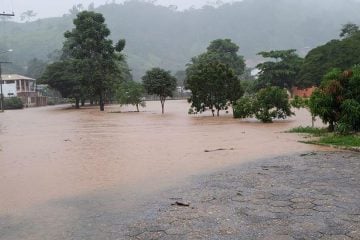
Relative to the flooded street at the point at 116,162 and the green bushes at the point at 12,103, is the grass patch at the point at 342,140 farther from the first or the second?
the green bushes at the point at 12,103

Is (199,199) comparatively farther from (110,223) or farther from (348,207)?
(348,207)

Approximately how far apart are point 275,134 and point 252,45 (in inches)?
6654

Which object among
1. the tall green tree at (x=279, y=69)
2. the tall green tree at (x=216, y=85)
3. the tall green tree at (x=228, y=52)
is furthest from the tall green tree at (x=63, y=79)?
the tall green tree at (x=216, y=85)

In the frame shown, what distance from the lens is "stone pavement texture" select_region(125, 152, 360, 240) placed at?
534 cm

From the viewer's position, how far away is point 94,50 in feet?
148

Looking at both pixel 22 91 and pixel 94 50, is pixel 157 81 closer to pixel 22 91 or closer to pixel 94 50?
pixel 94 50

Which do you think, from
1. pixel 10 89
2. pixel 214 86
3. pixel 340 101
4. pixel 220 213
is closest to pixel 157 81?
pixel 214 86

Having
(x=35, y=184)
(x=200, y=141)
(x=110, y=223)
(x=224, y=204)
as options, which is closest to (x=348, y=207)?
(x=224, y=204)

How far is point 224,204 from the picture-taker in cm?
663

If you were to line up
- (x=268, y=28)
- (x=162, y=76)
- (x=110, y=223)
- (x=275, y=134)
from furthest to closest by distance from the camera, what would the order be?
(x=268, y=28) → (x=162, y=76) → (x=275, y=134) → (x=110, y=223)

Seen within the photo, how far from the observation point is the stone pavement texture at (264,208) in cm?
534

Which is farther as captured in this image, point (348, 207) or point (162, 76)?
point (162, 76)

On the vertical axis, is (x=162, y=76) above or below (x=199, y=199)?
above

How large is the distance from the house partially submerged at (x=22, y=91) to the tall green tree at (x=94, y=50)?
101ft
